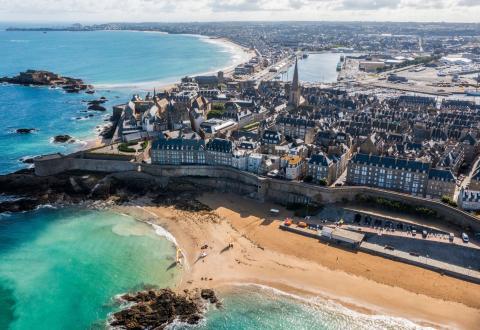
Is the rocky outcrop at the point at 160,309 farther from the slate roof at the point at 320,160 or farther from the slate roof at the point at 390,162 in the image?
the slate roof at the point at 390,162

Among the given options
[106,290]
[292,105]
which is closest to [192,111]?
[292,105]

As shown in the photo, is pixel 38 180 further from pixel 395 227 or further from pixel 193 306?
pixel 395 227

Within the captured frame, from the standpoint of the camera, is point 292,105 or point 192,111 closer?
point 192,111

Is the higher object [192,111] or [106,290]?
Result: [192,111]

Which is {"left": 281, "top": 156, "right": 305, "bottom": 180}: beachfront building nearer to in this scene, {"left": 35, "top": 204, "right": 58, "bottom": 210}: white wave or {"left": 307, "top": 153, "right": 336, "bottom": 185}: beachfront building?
{"left": 307, "top": 153, "right": 336, "bottom": 185}: beachfront building

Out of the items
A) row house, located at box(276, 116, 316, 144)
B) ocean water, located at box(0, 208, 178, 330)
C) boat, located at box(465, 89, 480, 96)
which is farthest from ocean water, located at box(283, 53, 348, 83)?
ocean water, located at box(0, 208, 178, 330)
